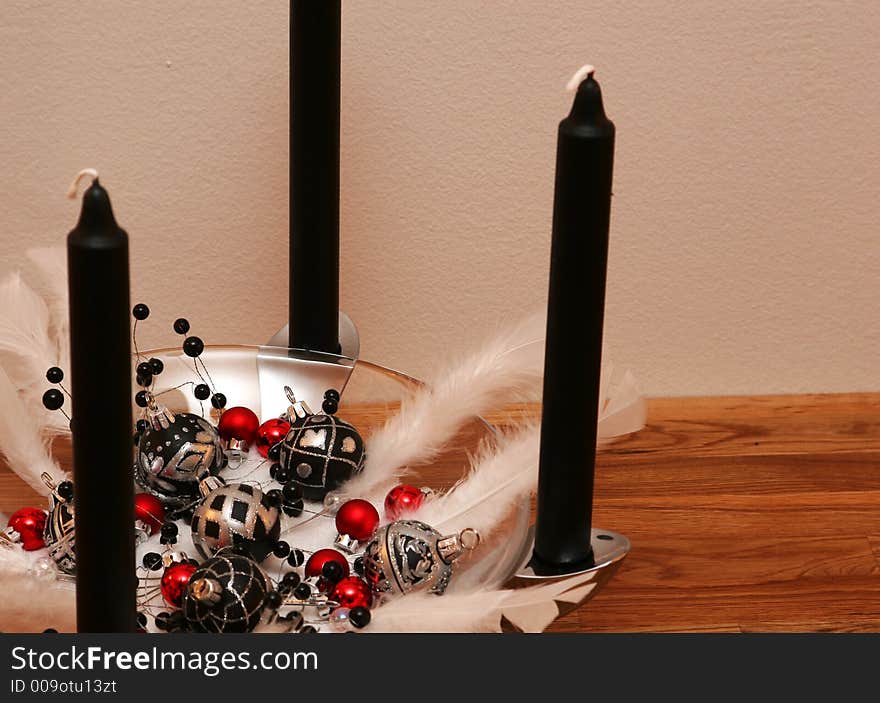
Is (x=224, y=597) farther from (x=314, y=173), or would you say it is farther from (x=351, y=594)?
(x=314, y=173)

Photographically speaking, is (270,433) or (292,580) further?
(270,433)

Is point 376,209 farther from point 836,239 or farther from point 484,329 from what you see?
point 836,239

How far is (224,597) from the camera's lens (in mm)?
490

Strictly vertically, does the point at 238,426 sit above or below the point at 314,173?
below

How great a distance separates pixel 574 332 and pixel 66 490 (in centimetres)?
26

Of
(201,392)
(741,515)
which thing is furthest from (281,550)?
(741,515)

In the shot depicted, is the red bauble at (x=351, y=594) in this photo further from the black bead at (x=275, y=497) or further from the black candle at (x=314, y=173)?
the black candle at (x=314, y=173)

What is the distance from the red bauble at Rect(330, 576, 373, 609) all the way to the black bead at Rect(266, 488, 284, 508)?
0.20 ft

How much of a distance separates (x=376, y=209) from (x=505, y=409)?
1.20ft

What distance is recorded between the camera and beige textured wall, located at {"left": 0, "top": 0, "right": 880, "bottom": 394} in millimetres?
905

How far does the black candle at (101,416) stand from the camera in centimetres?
36

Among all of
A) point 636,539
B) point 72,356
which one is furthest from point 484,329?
point 72,356

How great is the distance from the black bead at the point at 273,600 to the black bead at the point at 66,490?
0.12 meters

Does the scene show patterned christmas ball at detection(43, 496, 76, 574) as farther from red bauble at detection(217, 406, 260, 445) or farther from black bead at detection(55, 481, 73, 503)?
red bauble at detection(217, 406, 260, 445)
